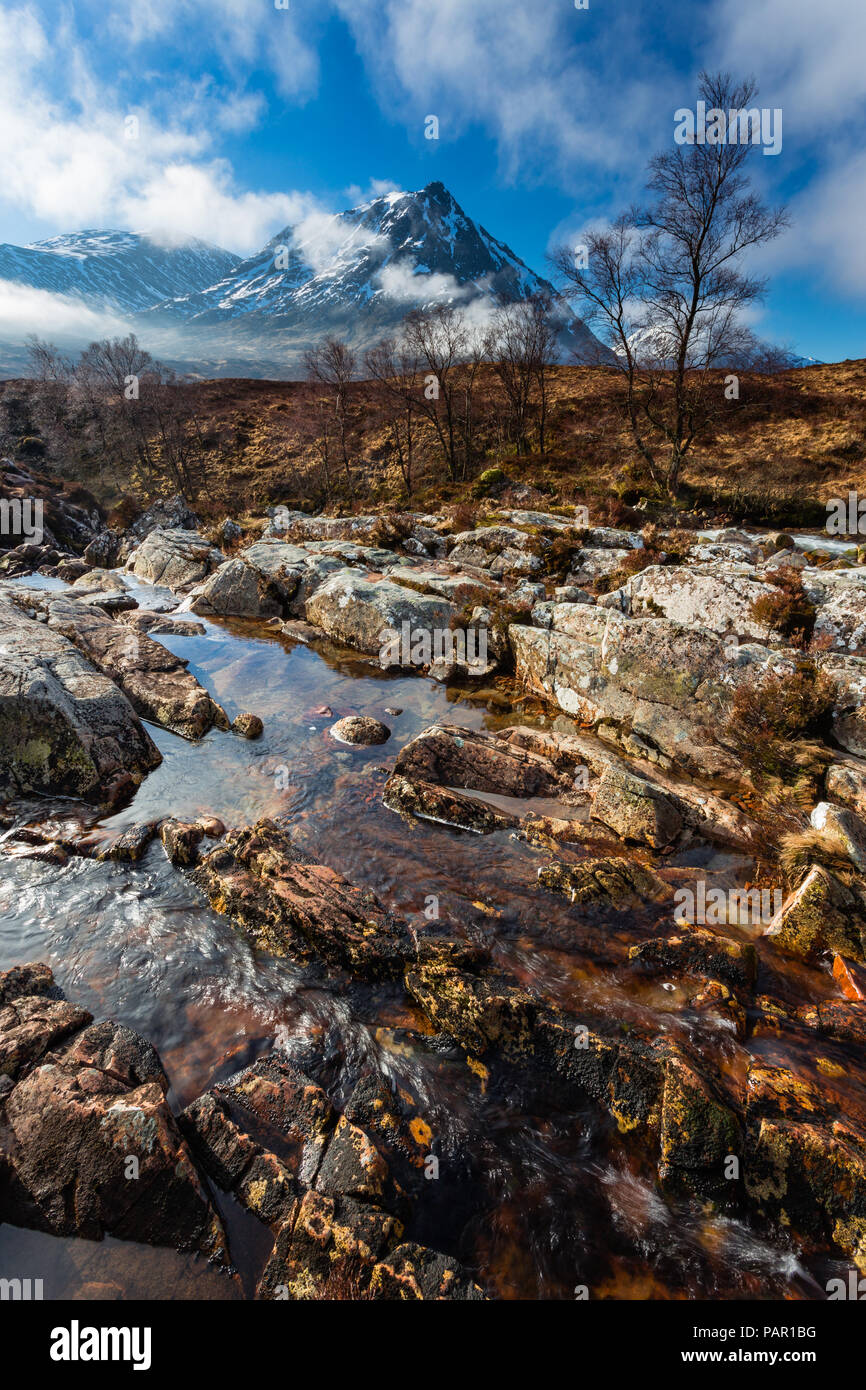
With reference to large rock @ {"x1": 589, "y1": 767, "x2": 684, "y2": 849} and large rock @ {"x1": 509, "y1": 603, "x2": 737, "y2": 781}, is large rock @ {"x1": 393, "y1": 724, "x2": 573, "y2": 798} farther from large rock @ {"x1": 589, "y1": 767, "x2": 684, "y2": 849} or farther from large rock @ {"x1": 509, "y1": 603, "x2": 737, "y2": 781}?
large rock @ {"x1": 509, "y1": 603, "x2": 737, "y2": 781}

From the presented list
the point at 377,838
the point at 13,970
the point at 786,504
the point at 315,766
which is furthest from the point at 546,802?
the point at 786,504

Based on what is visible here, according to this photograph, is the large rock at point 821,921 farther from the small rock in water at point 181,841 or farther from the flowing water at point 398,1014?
the small rock in water at point 181,841

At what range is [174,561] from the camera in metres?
25.3

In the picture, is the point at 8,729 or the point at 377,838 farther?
the point at 8,729

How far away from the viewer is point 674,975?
6.15 metres

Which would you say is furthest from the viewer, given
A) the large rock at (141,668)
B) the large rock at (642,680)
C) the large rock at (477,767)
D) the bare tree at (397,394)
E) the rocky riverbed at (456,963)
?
the bare tree at (397,394)

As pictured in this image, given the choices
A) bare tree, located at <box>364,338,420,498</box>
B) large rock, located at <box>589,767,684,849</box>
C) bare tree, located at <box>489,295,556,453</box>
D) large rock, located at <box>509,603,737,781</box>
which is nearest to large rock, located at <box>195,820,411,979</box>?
large rock, located at <box>589,767,684,849</box>

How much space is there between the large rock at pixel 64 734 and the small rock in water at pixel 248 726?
5.56 feet

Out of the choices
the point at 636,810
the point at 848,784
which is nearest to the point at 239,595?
the point at 636,810

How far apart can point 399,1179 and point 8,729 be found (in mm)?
9786

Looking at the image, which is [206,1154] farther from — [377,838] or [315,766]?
[315,766]

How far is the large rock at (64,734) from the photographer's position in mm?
9445

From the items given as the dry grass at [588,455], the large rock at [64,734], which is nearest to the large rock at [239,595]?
the large rock at [64,734]

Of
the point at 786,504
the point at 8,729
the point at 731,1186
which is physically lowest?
the point at 731,1186
